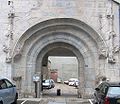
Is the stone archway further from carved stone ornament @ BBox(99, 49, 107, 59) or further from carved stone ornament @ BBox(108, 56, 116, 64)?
carved stone ornament @ BBox(108, 56, 116, 64)

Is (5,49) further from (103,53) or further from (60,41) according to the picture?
(103,53)

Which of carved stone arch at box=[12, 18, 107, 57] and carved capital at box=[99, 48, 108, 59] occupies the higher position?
carved stone arch at box=[12, 18, 107, 57]

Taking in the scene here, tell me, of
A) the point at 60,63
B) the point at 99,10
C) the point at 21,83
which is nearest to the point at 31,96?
the point at 21,83

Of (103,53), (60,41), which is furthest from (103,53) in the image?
(60,41)

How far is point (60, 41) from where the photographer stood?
24250 mm

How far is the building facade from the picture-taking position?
2289cm

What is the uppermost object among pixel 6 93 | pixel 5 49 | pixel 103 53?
pixel 5 49

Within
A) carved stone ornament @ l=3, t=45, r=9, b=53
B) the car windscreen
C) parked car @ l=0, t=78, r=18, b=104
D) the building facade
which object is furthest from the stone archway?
the car windscreen

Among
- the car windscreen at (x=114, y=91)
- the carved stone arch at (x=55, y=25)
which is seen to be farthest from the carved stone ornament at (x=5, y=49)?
the car windscreen at (x=114, y=91)

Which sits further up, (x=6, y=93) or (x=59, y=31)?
(x=59, y=31)

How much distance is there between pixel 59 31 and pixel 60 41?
2.66 feet

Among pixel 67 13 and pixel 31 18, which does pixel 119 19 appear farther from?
pixel 31 18

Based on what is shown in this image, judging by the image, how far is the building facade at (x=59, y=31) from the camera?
22891 millimetres

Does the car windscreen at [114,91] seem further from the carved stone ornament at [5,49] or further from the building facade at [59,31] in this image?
the carved stone ornament at [5,49]
